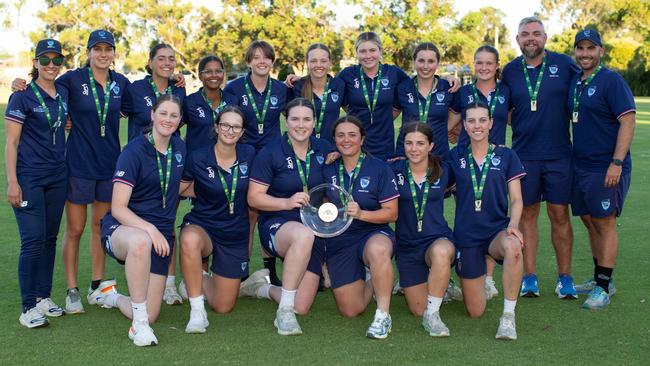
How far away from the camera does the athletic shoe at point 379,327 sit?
15.7 feet

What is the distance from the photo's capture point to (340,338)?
4816 mm

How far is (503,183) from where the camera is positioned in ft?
17.2

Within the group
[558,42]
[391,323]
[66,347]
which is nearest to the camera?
[66,347]

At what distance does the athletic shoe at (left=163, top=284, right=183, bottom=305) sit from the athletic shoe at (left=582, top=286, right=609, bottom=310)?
111 inches

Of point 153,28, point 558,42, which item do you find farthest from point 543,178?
point 153,28

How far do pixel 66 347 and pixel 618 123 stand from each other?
3.99 metres

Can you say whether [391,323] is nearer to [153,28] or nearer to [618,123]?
[618,123]

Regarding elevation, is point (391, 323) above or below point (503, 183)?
below

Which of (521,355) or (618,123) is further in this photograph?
(618,123)

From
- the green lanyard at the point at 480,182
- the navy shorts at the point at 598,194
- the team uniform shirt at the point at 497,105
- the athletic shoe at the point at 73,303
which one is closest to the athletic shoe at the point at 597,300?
the navy shorts at the point at 598,194

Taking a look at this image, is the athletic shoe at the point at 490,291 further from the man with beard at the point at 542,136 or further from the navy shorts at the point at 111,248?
the navy shorts at the point at 111,248

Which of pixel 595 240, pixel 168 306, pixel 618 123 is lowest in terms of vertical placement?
pixel 168 306

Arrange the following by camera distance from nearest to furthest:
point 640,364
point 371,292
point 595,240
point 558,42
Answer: point 640,364 < point 371,292 < point 595,240 < point 558,42

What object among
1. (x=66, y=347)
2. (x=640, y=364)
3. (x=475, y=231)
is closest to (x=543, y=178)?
(x=475, y=231)
